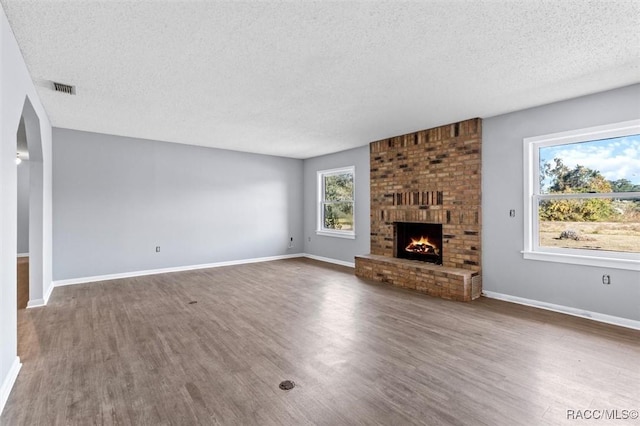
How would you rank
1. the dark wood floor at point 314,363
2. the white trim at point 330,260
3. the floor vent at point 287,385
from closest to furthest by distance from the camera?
the dark wood floor at point 314,363 < the floor vent at point 287,385 < the white trim at point 330,260

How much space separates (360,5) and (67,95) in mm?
3616

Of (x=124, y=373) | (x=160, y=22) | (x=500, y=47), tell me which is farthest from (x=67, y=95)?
(x=500, y=47)

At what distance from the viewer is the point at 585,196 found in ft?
11.9

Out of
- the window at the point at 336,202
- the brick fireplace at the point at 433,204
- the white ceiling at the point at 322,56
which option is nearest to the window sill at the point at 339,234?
the window at the point at 336,202

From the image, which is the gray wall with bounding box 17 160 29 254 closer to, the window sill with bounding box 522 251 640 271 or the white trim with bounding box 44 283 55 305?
the white trim with bounding box 44 283 55 305

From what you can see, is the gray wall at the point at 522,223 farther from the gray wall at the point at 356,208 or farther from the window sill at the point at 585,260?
the gray wall at the point at 356,208

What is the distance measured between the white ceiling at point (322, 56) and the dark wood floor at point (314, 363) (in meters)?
2.59

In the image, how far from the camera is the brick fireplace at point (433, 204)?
4.50 metres

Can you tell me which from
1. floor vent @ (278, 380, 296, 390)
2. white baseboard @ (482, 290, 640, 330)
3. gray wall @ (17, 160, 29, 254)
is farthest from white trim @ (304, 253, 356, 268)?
gray wall @ (17, 160, 29, 254)

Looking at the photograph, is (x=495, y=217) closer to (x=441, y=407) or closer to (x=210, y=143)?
(x=441, y=407)

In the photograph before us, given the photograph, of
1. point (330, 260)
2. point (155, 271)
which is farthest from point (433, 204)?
point (155, 271)

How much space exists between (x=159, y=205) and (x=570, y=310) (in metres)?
6.71

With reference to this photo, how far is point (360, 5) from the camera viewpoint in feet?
6.57

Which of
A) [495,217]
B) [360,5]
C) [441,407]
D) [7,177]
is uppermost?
[360,5]
